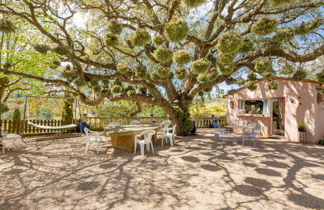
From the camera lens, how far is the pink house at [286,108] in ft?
26.3

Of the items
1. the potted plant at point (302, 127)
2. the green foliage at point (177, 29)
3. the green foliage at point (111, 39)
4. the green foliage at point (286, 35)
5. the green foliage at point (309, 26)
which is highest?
the green foliage at point (309, 26)

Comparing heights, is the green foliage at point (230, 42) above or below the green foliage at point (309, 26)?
below

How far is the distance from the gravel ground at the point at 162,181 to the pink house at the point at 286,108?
3090mm

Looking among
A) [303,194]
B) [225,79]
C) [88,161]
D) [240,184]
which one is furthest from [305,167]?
[88,161]

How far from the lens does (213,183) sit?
3518 millimetres

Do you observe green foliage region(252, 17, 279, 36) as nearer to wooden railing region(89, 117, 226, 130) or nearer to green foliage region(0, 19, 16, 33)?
green foliage region(0, 19, 16, 33)

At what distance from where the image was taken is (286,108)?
9.07m

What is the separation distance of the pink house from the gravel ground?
309 cm

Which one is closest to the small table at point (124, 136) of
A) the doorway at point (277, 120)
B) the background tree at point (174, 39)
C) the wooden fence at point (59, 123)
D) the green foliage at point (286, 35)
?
the background tree at point (174, 39)

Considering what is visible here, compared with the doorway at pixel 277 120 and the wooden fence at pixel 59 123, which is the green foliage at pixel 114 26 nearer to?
the wooden fence at pixel 59 123

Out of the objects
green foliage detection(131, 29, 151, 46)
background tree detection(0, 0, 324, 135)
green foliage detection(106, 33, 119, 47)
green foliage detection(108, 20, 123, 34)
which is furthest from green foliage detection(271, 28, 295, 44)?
green foliage detection(106, 33, 119, 47)

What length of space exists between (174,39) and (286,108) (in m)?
8.30

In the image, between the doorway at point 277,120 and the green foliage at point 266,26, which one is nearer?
the green foliage at point 266,26

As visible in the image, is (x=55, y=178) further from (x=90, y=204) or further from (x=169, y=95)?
(x=169, y=95)
